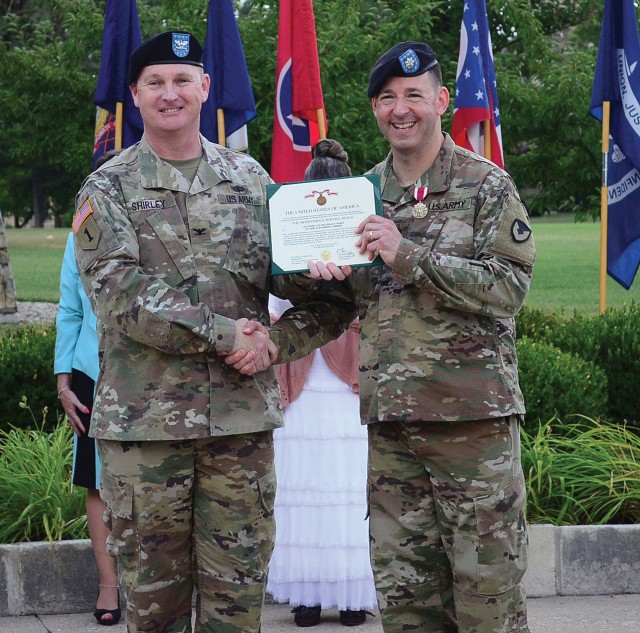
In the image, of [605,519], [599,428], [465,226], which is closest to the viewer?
[465,226]

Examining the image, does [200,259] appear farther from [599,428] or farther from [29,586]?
[599,428]

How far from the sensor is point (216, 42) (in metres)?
8.20

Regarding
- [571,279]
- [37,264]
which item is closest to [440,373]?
[571,279]

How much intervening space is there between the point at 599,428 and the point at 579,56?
23.2 feet

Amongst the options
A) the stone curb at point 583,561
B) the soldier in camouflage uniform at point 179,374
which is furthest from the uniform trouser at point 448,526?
the stone curb at point 583,561

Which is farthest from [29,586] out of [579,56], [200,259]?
[579,56]

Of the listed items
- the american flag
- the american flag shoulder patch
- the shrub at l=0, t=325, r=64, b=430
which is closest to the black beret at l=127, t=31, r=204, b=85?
the american flag shoulder patch

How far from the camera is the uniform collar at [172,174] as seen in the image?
3652 mm

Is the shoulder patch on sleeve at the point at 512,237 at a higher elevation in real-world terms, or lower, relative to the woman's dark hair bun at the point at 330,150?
lower

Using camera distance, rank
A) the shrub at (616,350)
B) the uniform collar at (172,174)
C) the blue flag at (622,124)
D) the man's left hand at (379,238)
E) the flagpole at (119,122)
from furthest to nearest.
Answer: the blue flag at (622,124)
the flagpole at (119,122)
the shrub at (616,350)
the uniform collar at (172,174)
the man's left hand at (379,238)

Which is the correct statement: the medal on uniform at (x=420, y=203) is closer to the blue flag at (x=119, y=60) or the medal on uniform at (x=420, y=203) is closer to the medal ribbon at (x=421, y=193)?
the medal ribbon at (x=421, y=193)

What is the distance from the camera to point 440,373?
138 inches

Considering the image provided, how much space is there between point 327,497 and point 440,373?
1.64 meters

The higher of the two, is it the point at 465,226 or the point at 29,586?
the point at 465,226
